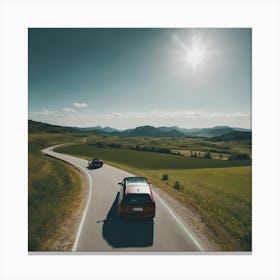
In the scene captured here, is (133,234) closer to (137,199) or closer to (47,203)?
(137,199)

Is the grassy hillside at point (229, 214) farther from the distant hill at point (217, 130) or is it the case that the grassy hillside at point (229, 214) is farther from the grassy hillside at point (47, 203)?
the grassy hillside at point (47, 203)

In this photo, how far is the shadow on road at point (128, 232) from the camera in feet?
29.7

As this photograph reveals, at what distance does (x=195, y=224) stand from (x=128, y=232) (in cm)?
282

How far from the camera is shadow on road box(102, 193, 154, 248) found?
905cm

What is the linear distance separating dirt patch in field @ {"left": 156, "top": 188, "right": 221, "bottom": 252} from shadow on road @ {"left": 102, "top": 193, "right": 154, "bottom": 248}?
1.55m

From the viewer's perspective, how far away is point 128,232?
9.49m

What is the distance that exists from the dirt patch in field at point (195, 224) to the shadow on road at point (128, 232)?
155 cm

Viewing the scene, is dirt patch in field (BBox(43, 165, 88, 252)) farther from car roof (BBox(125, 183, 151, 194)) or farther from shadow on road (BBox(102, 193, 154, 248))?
car roof (BBox(125, 183, 151, 194))
